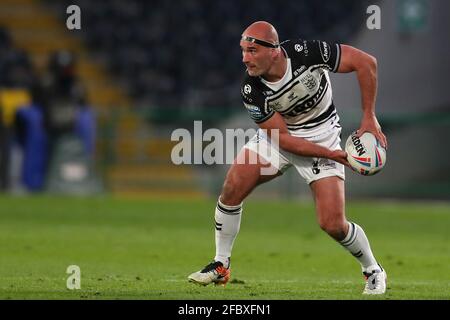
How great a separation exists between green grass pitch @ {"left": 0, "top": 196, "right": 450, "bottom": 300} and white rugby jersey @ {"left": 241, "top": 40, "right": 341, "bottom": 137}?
1.50m

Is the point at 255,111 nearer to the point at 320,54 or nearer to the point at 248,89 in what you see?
the point at 248,89

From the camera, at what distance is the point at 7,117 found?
870 inches

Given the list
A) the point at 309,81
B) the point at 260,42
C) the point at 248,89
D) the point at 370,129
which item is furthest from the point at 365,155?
the point at 260,42

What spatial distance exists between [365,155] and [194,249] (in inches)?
192

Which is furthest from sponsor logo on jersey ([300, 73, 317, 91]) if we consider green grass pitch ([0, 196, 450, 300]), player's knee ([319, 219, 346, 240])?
green grass pitch ([0, 196, 450, 300])

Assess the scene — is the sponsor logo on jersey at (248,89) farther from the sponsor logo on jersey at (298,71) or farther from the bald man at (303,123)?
the sponsor logo on jersey at (298,71)

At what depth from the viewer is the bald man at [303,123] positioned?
31.3ft

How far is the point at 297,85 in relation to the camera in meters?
9.72

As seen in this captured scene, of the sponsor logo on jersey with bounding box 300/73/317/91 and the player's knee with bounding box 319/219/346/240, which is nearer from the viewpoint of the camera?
the player's knee with bounding box 319/219/346/240

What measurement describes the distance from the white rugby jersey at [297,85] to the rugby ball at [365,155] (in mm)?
678

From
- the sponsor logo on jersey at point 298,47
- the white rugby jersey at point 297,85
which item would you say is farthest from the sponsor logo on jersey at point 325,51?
the sponsor logo on jersey at point 298,47

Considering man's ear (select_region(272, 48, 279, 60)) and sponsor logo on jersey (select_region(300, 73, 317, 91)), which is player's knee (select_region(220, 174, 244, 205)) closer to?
sponsor logo on jersey (select_region(300, 73, 317, 91))

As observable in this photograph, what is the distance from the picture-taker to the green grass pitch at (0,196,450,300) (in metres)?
9.84
